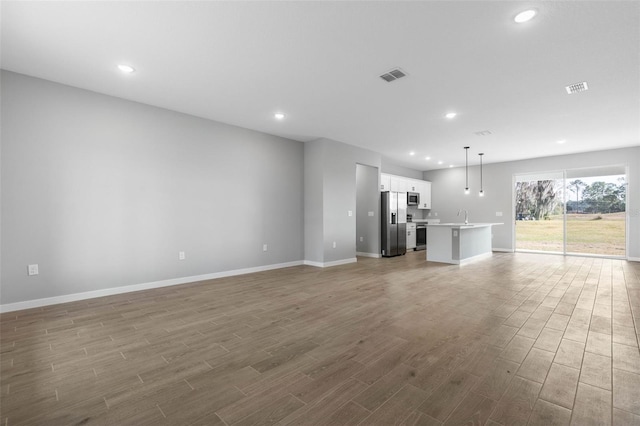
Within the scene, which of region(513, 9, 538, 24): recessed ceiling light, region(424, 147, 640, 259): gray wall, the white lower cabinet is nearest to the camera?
region(513, 9, 538, 24): recessed ceiling light

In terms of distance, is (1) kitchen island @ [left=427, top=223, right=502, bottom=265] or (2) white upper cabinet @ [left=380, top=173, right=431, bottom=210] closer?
(1) kitchen island @ [left=427, top=223, right=502, bottom=265]

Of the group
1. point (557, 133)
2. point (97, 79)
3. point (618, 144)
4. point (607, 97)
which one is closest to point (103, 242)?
point (97, 79)

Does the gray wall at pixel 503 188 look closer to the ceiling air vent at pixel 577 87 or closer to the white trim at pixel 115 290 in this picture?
the ceiling air vent at pixel 577 87

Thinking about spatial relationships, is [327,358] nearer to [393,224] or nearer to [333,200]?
[333,200]

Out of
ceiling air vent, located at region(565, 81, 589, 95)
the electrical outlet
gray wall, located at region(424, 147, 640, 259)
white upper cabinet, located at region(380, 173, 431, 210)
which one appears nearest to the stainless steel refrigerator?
white upper cabinet, located at region(380, 173, 431, 210)

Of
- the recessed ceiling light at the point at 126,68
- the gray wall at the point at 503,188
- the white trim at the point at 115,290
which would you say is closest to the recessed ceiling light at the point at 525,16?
the recessed ceiling light at the point at 126,68

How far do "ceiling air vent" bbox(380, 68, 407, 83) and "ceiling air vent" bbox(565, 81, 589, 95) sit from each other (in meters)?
2.31

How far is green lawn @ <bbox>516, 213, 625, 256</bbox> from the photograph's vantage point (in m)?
7.44

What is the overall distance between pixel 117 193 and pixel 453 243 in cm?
672

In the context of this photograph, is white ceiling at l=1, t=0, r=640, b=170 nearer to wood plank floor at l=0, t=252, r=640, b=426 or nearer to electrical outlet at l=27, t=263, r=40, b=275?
electrical outlet at l=27, t=263, r=40, b=275

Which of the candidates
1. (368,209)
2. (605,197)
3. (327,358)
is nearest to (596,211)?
(605,197)

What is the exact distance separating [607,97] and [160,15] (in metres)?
5.76

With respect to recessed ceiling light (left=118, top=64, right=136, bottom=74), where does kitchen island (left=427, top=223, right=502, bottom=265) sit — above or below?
below

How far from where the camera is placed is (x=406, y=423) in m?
1.52
